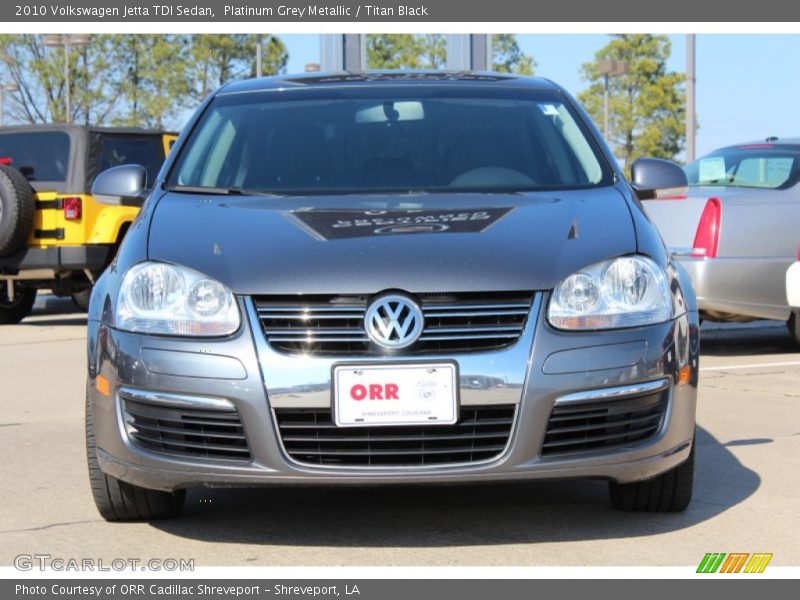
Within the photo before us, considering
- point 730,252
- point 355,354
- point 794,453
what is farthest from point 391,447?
point 730,252

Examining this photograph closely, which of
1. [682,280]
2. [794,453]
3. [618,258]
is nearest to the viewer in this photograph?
[618,258]

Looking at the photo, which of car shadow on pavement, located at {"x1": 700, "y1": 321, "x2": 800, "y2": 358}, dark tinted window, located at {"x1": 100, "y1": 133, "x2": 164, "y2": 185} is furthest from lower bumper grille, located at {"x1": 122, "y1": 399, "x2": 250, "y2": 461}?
dark tinted window, located at {"x1": 100, "y1": 133, "x2": 164, "y2": 185}

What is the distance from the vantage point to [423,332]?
4.27m

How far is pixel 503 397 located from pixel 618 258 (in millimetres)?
642

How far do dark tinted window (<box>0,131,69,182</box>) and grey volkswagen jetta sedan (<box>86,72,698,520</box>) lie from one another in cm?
962

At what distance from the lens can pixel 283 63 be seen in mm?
56062

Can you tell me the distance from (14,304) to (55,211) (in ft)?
5.00

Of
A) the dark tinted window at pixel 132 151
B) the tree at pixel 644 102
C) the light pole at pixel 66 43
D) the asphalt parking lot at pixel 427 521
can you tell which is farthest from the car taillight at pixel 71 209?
the tree at pixel 644 102

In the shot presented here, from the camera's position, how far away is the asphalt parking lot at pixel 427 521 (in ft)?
14.5

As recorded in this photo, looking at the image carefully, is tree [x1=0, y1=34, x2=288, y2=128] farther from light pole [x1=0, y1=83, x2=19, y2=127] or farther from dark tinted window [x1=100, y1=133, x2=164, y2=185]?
dark tinted window [x1=100, y1=133, x2=164, y2=185]

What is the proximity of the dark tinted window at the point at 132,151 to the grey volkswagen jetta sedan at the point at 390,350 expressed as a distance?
980 centimetres

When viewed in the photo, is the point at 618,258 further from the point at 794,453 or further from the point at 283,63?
the point at 283,63

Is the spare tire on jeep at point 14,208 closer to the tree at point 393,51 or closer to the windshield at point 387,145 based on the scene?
the windshield at point 387,145

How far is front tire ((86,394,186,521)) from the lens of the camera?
4828 millimetres
